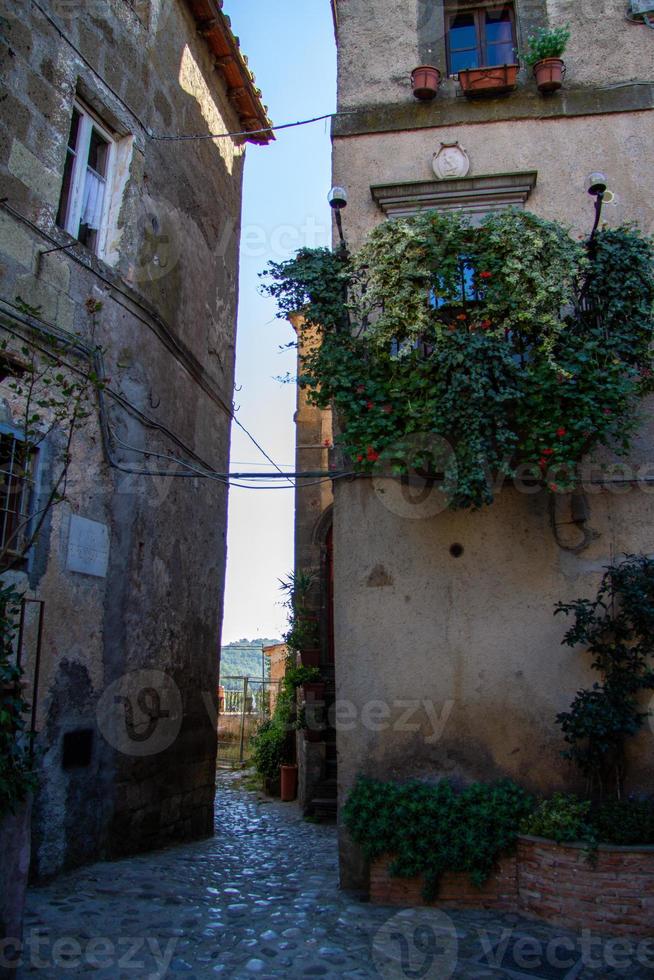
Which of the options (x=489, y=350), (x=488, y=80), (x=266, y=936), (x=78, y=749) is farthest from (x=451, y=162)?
(x=266, y=936)

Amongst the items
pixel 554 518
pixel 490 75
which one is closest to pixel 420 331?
pixel 554 518

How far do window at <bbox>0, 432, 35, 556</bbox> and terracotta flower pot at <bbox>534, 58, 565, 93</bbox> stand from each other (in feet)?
20.4

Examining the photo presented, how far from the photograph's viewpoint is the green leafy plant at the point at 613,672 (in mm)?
5727

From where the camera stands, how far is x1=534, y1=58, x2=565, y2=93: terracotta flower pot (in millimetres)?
7785

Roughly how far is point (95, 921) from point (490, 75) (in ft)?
27.7

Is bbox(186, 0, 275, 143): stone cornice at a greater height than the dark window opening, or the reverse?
bbox(186, 0, 275, 143): stone cornice

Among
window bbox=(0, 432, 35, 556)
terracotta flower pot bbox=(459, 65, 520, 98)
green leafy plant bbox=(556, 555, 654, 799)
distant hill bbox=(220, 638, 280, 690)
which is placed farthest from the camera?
distant hill bbox=(220, 638, 280, 690)

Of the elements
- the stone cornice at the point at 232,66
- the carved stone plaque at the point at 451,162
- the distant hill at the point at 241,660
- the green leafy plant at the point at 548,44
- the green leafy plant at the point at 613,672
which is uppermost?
the stone cornice at the point at 232,66

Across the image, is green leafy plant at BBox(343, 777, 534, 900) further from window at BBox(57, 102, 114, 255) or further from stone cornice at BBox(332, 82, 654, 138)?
stone cornice at BBox(332, 82, 654, 138)

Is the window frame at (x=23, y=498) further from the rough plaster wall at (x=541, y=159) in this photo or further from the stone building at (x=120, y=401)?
the rough plaster wall at (x=541, y=159)

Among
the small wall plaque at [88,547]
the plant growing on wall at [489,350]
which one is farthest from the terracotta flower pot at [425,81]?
the small wall plaque at [88,547]

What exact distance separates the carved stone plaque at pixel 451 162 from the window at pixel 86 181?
3577 millimetres

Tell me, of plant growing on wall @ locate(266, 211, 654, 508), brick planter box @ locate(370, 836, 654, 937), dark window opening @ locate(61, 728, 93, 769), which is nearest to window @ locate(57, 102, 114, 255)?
plant growing on wall @ locate(266, 211, 654, 508)

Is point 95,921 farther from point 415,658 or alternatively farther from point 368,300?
point 368,300
